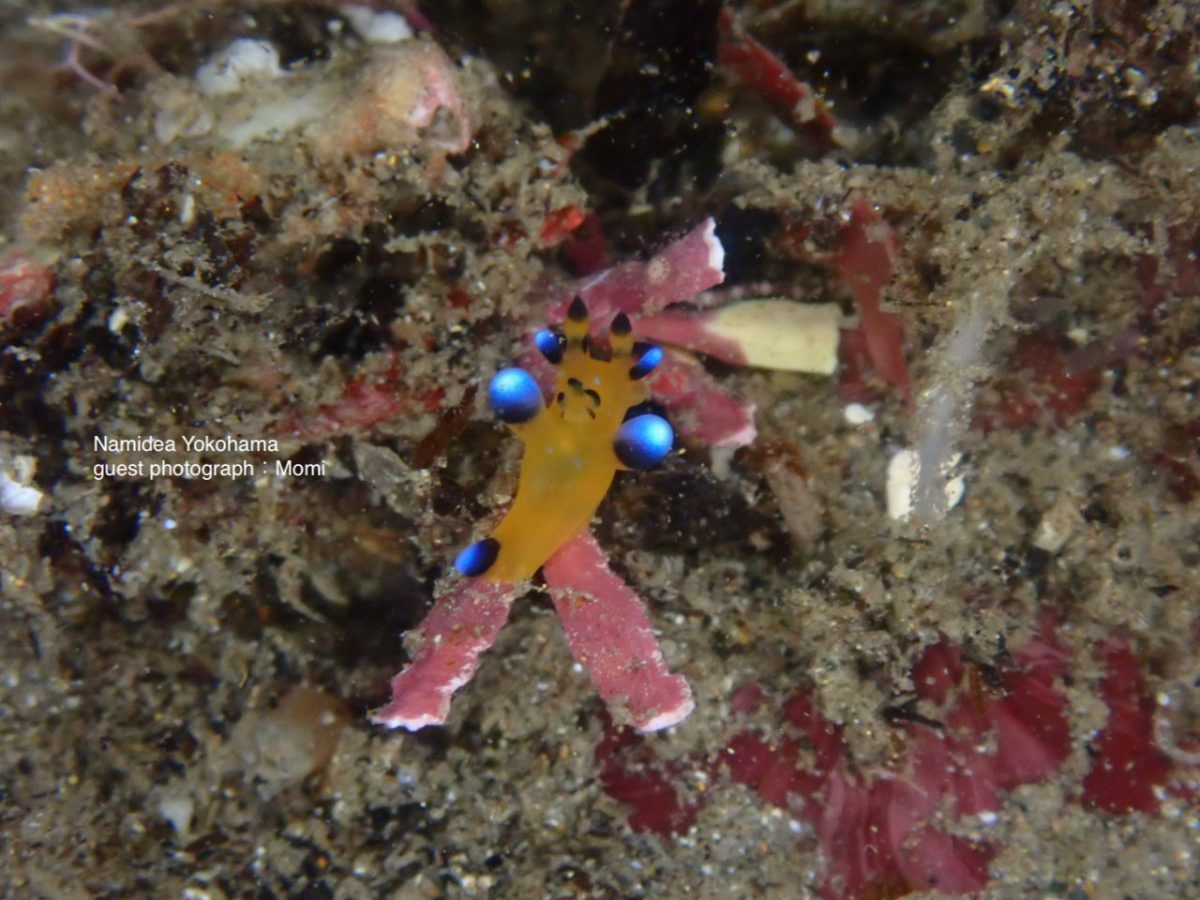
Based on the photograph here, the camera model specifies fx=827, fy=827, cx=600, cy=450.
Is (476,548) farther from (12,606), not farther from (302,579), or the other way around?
(12,606)

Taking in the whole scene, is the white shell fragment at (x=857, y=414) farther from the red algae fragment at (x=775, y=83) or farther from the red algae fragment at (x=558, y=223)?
the red algae fragment at (x=558, y=223)

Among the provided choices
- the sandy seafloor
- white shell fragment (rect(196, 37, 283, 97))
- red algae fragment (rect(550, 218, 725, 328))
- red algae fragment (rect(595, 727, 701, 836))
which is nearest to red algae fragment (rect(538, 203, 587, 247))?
the sandy seafloor

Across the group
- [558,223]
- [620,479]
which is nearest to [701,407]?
[620,479]

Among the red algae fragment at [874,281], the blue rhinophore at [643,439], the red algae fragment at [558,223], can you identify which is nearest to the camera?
the blue rhinophore at [643,439]

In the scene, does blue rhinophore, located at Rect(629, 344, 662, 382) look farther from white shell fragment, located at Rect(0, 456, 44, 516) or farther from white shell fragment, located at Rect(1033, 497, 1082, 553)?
white shell fragment, located at Rect(0, 456, 44, 516)

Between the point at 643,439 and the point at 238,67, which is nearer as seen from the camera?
the point at 643,439

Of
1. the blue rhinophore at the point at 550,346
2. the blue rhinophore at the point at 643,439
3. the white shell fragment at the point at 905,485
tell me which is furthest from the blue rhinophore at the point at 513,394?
the white shell fragment at the point at 905,485

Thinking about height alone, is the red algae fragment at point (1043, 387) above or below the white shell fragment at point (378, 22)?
below

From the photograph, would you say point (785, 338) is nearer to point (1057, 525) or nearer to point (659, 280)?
point (659, 280)
